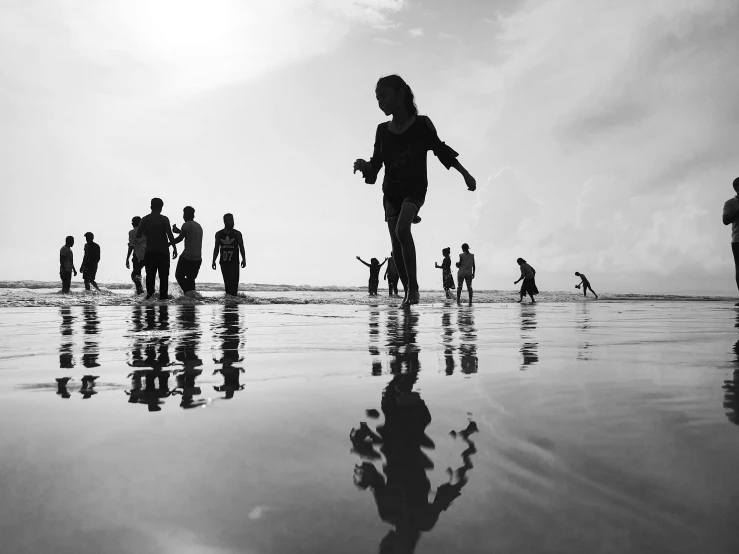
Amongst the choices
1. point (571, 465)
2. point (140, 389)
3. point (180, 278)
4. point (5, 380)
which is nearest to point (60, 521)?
point (571, 465)

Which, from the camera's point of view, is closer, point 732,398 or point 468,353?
point 732,398

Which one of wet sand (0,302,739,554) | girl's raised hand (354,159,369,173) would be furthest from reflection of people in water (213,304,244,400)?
girl's raised hand (354,159,369,173)

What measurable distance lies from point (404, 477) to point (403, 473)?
0.05 ft

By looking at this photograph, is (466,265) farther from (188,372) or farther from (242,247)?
(188,372)

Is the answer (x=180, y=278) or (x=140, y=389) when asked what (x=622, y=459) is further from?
(x=180, y=278)

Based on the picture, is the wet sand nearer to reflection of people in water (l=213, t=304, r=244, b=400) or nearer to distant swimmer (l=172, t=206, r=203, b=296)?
reflection of people in water (l=213, t=304, r=244, b=400)

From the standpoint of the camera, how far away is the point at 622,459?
70cm

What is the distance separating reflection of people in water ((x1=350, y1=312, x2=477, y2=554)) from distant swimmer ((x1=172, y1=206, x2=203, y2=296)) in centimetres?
1042

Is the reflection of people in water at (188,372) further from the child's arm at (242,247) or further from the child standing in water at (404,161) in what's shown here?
the child's arm at (242,247)

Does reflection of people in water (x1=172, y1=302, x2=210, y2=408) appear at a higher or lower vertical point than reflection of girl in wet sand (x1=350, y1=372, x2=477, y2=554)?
lower

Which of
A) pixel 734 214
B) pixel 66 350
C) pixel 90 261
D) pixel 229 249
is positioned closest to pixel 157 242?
pixel 229 249

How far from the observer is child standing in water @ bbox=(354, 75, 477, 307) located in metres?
5.30

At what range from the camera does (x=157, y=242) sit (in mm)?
10172

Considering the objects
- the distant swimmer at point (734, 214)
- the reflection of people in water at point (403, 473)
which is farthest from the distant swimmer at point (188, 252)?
the reflection of people in water at point (403, 473)
